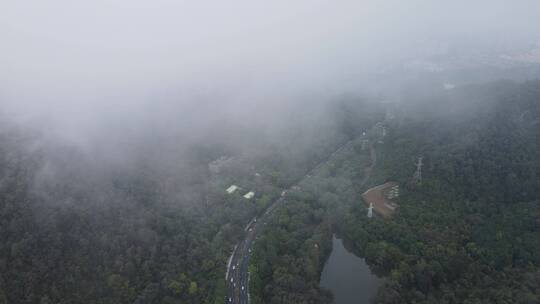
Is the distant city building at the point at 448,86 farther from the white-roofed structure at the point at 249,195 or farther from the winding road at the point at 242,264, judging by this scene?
the white-roofed structure at the point at 249,195

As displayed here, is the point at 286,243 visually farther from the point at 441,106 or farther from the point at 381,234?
the point at 441,106

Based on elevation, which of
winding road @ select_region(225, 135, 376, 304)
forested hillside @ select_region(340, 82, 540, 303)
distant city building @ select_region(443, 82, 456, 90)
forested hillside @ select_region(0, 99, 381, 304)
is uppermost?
forested hillside @ select_region(0, 99, 381, 304)

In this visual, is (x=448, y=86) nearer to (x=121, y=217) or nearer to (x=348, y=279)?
(x=348, y=279)

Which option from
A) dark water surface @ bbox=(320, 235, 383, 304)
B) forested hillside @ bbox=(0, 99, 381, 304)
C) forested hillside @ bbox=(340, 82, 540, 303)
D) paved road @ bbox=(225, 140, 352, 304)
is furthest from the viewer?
dark water surface @ bbox=(320, 235, 383, 304)

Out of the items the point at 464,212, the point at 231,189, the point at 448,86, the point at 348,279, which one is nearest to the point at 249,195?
the point at 231,189

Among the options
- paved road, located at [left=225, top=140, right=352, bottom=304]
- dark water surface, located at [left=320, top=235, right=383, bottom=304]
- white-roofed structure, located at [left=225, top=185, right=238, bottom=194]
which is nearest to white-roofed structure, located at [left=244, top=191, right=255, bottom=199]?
white-roofed structure, located at [left=225, top=185, right=238, bottom=194]

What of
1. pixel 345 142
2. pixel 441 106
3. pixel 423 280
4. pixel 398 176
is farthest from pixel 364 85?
pixel 423 280

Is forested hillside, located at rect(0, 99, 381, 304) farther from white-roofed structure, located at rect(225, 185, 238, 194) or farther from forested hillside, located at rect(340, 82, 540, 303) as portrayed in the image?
forested hillside, located at rect(340, 82, 540, 303)
